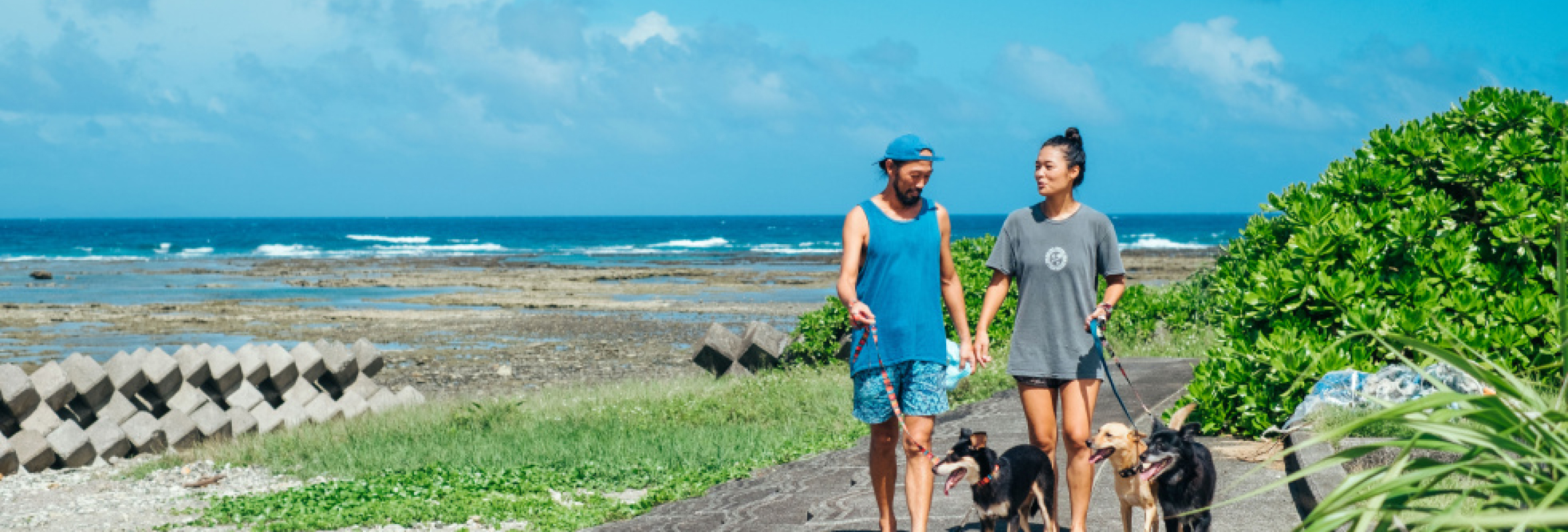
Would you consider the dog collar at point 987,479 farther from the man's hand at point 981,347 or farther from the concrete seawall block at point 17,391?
the concrete seawall block at point 17,391

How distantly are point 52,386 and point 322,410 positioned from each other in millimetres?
1998

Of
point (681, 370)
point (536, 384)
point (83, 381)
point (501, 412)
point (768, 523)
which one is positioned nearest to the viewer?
point (768, 523)

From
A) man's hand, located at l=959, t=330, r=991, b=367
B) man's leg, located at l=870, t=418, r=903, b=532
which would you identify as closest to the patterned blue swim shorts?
man's leg, located at l=870, t=418, r=903, b=532

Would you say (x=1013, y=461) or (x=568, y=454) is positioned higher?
(x=1013, y=461)

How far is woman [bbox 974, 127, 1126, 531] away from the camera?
484 centimetres

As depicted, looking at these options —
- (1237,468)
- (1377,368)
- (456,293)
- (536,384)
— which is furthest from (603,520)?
(456,293)

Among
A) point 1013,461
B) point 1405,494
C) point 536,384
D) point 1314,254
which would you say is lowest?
point 536,384

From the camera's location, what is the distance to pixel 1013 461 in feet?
15.2

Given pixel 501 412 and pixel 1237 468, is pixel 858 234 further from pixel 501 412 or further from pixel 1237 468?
pixel 501 412

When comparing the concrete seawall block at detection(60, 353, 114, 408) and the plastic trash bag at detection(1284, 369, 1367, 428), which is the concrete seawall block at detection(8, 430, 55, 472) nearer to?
the concrete seawall block at detection(60, 353, 114, 408)

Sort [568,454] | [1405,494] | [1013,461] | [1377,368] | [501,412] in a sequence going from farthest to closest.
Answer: [501,412] → [568,454] → [1377,368] → [1013,461] → [1405,494]

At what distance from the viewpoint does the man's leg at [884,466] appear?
16.5 ft

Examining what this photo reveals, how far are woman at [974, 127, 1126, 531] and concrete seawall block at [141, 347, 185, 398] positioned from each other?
6.90 metres

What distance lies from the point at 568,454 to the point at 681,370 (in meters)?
7.64
